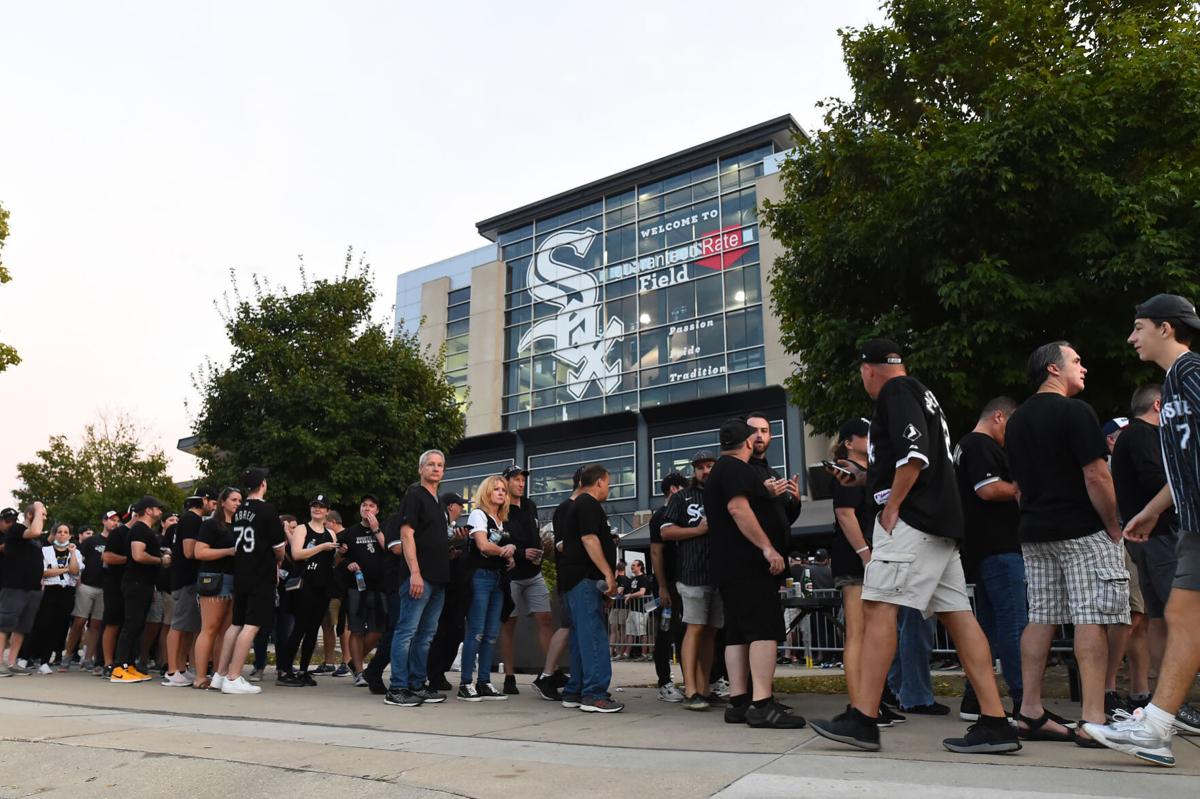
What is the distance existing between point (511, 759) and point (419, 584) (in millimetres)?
2774

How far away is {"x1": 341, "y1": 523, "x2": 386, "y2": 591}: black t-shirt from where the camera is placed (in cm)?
858

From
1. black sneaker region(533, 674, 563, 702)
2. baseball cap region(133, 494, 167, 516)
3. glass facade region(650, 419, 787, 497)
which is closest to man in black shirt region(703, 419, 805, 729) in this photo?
black sneaker region(533, 674, 563, 702)

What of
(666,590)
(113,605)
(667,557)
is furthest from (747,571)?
(113,605)

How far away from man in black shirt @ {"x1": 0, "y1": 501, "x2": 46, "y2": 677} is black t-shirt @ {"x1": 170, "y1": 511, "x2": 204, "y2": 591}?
5.59 ft

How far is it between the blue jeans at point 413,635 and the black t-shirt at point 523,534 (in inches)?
32.7

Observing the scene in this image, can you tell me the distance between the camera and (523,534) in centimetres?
732

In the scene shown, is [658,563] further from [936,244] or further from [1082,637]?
[936,244]

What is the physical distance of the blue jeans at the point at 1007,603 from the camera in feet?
16.2

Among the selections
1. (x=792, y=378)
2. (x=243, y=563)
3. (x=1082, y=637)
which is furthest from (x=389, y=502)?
(x=1082, y=637)

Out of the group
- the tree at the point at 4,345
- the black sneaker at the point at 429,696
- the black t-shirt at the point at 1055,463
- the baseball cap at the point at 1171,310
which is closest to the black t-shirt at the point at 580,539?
the black sneaker at the point at 429,696

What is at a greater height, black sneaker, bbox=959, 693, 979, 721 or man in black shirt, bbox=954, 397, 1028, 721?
man in black shirt, bbox=954, 397, 1028, 721

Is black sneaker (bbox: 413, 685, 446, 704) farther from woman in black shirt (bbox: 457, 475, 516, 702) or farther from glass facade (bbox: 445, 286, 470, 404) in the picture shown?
glass facade (bbox: 445, 286, 470, 404)

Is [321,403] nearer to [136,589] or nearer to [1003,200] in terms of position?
[136,589]

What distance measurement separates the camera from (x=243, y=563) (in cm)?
739
